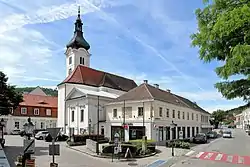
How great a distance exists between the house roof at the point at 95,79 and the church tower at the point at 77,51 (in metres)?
4.51

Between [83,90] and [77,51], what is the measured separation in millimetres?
14219

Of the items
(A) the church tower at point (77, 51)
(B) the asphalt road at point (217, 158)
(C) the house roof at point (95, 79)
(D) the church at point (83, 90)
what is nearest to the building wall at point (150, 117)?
(D) the church at point (83, 90)

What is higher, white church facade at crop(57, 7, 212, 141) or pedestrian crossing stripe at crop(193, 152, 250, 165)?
white church facade at crop(57, 7, 212, 141)

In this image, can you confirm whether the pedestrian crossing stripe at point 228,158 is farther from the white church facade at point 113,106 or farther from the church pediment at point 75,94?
the church pediment at point 75,94

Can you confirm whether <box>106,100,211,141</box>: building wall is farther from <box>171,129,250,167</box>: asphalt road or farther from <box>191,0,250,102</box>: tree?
<box>191,0,250,102</box>: tree

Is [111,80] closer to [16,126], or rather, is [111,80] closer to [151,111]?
[16,126]

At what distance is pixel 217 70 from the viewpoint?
605cm

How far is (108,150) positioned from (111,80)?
40768 millimetres

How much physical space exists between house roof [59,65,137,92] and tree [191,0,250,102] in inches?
2186

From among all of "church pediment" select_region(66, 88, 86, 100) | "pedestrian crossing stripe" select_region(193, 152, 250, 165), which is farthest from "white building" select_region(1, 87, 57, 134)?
"pedestrian crossing stripe" select_region(193, 152, 250, 165)

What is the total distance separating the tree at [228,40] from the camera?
4.92 metres

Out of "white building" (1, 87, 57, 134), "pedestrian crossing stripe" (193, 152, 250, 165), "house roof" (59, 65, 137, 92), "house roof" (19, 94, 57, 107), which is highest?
"house roof" (59, 65, 137, 92)

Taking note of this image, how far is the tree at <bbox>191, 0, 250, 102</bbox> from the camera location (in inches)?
194

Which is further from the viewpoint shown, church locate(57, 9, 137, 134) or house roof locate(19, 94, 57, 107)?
house roof locate(19, 94, 57, 107)
